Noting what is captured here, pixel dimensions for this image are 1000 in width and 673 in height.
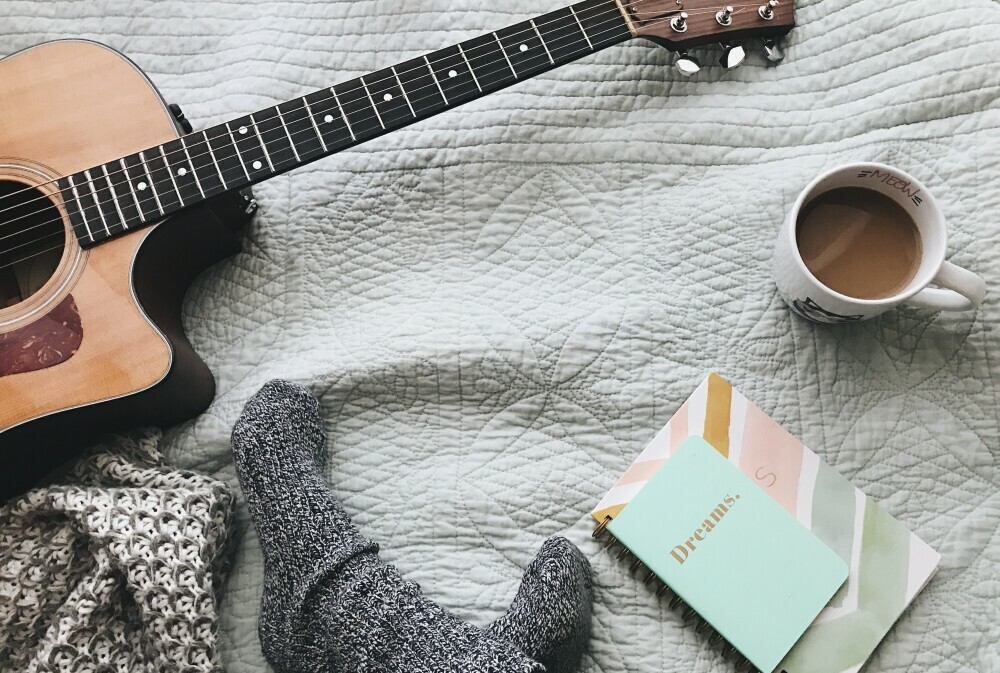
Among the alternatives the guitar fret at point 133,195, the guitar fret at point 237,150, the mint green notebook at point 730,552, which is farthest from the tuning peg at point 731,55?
the guitar fret at point 133,195

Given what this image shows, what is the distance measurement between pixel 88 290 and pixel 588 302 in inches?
18.3

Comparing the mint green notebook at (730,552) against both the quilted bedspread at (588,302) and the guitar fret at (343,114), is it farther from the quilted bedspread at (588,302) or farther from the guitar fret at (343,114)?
the guitar fret at (343,114)

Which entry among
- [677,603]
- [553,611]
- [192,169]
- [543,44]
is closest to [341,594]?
[553,611]

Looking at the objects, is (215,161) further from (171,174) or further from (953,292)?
(953,292)

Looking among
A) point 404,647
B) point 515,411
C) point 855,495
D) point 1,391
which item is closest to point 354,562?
point 404,647

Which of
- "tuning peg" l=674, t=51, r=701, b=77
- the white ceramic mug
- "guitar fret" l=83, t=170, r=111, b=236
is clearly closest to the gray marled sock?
"guitar fret" l=83, t=170, r=111, b=236

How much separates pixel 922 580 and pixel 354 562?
0.52 m

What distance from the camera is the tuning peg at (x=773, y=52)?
772 mm

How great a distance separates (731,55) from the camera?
2.48 ft

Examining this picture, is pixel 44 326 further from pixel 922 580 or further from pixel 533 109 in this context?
pixel 922 580

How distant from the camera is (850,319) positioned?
26.6 inches

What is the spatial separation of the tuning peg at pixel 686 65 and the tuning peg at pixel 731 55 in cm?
3

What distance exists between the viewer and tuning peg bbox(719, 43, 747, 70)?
0.76 m

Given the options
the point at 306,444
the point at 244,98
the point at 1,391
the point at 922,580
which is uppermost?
the point at 244,98
